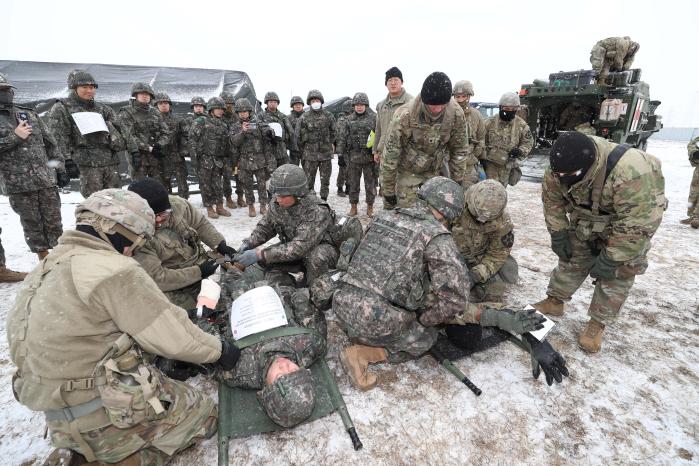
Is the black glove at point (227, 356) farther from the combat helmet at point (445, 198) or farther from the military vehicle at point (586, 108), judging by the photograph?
the military vehicle at point (586, 108)

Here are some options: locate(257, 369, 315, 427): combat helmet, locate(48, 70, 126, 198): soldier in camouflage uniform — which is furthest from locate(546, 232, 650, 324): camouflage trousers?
locate(48, 70, 126, 198): soldier in camouflage uniform

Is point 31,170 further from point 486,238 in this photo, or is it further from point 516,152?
point 516,152

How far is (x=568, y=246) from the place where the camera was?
3170 millimetres

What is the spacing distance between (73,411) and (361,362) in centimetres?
169

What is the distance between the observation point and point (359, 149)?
6.45 metres

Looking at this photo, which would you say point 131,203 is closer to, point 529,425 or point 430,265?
point 430,265

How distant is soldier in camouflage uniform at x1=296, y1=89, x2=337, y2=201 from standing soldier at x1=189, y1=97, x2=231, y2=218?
1.50 m

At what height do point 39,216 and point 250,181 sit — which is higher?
point 250,181

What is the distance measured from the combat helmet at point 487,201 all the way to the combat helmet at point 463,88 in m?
3.13

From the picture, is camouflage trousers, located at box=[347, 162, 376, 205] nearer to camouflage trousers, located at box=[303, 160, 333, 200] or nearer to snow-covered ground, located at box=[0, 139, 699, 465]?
camouflage trousers, located at box=[303, 160, 333, 200]

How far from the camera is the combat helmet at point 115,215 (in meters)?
1.65

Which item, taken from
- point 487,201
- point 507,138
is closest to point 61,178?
point 487,201

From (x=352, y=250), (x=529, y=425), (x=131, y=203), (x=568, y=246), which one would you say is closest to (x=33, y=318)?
(x=131, y=203)

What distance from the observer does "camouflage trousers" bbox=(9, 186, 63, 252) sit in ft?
13.2
